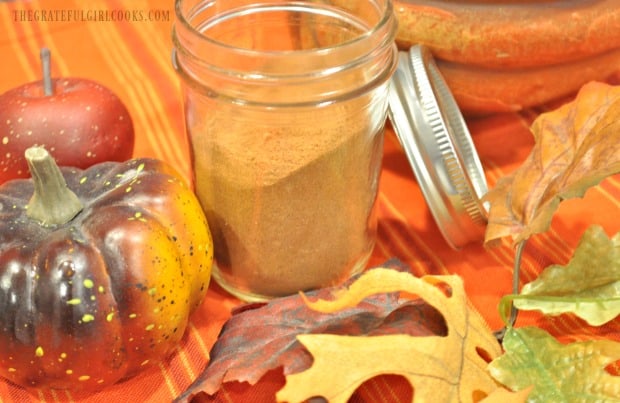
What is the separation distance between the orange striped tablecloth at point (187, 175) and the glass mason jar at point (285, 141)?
2.8 inches

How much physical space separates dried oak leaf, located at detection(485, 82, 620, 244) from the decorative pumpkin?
0.27 metres

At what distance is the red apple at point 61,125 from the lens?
2.59 feet

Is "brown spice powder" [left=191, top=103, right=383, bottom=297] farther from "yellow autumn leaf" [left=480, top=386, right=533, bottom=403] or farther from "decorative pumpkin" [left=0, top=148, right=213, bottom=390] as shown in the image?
"yellow autumn leaf" [left=480, top=386, right=533, bottom=403]

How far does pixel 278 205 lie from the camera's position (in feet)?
2.32

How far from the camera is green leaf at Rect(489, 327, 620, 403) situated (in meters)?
0.59

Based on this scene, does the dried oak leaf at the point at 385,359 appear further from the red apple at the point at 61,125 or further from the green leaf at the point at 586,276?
the red apple at the point at 61,125

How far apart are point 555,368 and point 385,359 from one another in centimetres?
13

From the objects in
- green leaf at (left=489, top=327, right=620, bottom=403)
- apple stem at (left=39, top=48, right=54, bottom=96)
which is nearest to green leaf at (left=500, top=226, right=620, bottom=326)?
green leaf at (left=489, top=327, right=620, bottom=403)

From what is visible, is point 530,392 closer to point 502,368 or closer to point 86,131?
point 502,368

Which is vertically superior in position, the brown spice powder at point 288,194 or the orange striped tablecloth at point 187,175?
the brown spice powder at point 288,194

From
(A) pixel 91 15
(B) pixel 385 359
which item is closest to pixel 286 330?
(B) pixel 385 359

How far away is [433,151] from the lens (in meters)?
0.77

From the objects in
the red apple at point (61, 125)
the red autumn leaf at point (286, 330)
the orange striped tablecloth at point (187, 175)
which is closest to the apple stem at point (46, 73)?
the red apple at point (61, 125)

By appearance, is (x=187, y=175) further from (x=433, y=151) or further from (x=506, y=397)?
(x=506, y=397)
